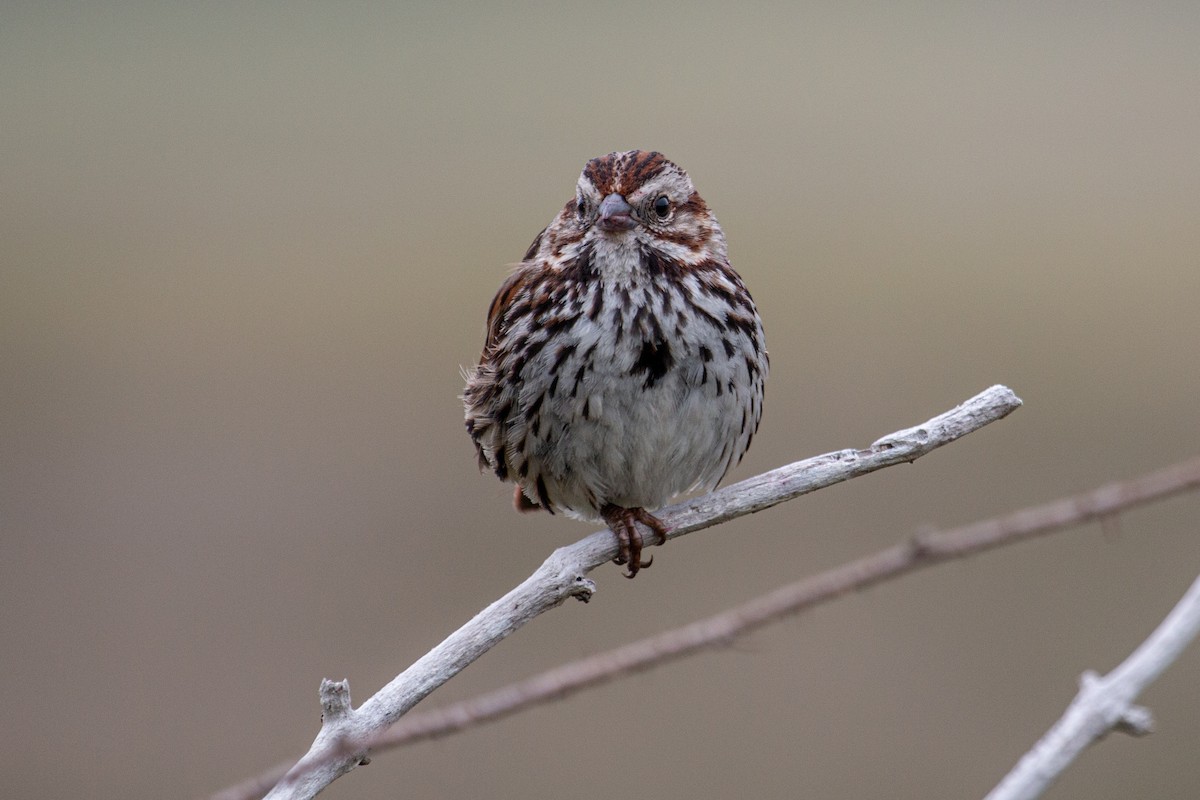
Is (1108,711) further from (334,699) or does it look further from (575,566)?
(575,566)

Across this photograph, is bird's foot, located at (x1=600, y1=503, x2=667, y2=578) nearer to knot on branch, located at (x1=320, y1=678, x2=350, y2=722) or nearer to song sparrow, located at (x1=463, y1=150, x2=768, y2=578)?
song sparrow, located at (x1=463, y1=150, x2=768, y2=578)

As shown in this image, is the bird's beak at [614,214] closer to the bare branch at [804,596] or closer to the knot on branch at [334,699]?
the knot on branch at [334,699]

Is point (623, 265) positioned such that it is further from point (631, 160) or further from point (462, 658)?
point (462, 658)

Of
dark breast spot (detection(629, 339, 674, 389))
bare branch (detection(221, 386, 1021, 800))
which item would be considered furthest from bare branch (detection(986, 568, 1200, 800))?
dark breast spot (detection(629, 339, 674, 389))

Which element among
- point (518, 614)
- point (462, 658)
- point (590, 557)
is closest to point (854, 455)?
point (590, 557)

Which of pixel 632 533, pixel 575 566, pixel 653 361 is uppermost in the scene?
pixel 653 361

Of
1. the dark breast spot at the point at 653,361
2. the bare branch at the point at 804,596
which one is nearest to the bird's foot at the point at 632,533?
the dark breast spot at the point at 653,361

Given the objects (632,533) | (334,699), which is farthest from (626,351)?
(334,699)
